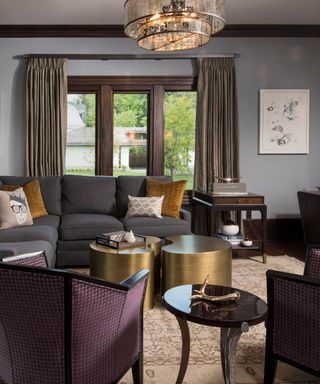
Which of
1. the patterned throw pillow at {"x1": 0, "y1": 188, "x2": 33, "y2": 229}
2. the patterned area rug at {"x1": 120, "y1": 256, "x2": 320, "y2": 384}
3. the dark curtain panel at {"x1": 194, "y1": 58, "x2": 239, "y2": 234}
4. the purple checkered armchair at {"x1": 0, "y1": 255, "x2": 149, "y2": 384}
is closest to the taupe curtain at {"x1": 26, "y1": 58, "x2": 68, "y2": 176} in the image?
the patterned throw pillow at {"x1": 0, "y1": 188, "x2": 33, "y2": 229}

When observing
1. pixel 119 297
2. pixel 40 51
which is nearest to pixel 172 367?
pixel 119 297

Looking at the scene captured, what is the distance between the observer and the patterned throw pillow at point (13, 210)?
12.5 ft

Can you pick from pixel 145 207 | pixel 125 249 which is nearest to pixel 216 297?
pixel 125 249

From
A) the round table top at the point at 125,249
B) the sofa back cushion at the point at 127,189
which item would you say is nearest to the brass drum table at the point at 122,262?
the round table top at the point at 125,249

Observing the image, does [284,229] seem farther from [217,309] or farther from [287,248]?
[217,309]

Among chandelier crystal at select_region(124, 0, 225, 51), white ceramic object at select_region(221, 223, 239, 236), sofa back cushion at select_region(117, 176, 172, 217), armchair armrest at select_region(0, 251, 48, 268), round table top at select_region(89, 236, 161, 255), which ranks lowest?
white ceramic object at select_region(221, 223, 239, 236)

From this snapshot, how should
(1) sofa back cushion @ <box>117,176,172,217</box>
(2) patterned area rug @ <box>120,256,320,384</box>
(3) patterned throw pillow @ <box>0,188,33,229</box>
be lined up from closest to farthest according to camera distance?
(2) patterned area rug @ <box>120,256,320,384</box> → (3) patterned throw pillow @ <box>0,188,33,229</box> → (1) sofa back cushion @ <box>117,176,172,217</box>

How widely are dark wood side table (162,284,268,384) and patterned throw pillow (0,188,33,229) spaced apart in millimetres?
2382

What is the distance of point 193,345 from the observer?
242 cm

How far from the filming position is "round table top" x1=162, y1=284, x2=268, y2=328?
5.43ft

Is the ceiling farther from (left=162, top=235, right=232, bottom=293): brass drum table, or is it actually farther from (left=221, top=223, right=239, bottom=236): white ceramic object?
(left=162, top=235, right=232, bottom=293): brass drum table

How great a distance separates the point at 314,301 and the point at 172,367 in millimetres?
920

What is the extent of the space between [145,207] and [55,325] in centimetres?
294

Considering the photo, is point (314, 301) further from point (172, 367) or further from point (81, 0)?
point (81, 0)
